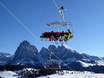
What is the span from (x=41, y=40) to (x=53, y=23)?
553 centimetres

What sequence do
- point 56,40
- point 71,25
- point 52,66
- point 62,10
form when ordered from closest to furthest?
1. point 62,10
2. point 71,25
3. point 56,40
4. point 52,66

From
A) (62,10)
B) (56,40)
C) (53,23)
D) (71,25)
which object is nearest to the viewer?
(62,10)

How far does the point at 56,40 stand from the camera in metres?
53.9

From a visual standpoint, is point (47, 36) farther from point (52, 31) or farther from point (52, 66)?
point (52, 66)

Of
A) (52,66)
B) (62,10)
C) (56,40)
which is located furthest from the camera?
(52,66)

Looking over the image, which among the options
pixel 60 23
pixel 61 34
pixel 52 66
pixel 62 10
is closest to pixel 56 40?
pixel 61 34

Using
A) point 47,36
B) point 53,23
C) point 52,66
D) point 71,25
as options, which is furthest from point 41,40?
point 52,66

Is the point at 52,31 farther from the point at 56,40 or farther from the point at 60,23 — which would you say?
the point at 60,23

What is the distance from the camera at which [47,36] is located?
5409 centimetres

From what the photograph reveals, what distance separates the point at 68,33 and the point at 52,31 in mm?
3576

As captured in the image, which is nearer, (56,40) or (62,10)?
(62,10)

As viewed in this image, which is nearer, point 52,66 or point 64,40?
point 64,40

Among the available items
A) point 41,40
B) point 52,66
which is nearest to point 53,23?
point 41,40

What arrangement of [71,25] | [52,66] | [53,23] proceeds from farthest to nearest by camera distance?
[52,66]
[53,23]
[71,25]
